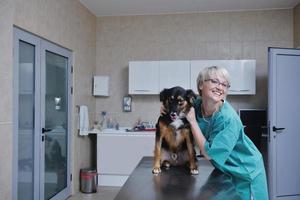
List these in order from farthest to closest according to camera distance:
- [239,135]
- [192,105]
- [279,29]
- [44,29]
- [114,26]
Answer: [114,26] < [279,29] < [44,29] < [192,105] < [239,135]

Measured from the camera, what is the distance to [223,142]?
1245 mm

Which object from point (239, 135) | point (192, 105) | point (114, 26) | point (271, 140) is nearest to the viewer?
point (239, 135)

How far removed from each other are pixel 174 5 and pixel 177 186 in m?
3.81

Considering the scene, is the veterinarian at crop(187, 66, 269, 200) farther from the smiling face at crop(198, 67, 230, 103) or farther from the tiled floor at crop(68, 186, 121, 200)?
the tiled floor at crop(68, 186, 121, 200)

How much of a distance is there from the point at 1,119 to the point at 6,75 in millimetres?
417

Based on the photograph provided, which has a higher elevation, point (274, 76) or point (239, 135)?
point (274, 76)

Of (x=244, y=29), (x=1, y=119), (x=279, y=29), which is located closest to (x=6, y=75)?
(x=1, y=119)

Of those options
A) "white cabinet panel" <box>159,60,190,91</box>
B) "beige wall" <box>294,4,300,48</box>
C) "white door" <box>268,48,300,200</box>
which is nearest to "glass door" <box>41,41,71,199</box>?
"white cabinet panel" <box>159,60,190,91</box>

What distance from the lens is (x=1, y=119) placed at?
8.32 ft

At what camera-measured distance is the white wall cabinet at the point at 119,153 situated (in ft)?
14.3

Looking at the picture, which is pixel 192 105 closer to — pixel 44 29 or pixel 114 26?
pixel 44 29

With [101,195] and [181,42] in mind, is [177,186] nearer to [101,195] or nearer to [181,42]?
[101,195]

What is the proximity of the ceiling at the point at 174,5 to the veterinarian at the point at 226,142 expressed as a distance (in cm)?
336

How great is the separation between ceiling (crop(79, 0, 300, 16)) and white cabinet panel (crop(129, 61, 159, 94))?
94 centimetres
